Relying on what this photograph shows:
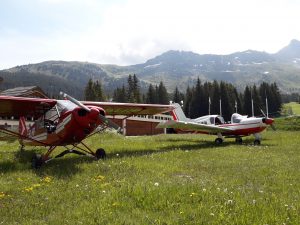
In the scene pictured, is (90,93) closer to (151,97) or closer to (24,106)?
(151,97)

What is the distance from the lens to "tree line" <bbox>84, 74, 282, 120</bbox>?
349 ft

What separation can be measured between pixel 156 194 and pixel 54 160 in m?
8.61

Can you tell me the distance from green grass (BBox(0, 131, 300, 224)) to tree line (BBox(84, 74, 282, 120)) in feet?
288

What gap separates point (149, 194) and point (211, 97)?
104 meters

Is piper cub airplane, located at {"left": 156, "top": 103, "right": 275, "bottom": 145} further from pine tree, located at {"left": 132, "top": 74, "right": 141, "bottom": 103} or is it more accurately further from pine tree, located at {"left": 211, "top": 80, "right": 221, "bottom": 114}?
pine tree, located at {"left": 211, "top": 80, "right": 221, "bottom": 114}

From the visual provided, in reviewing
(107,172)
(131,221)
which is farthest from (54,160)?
(131,221)

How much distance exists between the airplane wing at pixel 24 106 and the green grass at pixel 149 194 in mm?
2690

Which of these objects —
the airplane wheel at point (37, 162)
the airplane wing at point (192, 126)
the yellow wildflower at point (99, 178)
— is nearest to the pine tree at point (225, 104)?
the airplane wing at point (192, 126)

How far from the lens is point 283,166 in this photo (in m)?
13.1

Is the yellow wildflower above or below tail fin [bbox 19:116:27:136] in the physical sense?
below

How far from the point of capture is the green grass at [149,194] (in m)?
6.39

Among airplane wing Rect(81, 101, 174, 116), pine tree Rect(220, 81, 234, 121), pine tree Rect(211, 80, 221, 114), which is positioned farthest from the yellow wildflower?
pine tree Rect(211, 80, 221, 114)

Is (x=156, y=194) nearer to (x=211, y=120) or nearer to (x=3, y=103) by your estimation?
(x=3, y=103)

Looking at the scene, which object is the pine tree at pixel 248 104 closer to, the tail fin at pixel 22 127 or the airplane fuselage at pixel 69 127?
the tail fin at pixel 22 127
